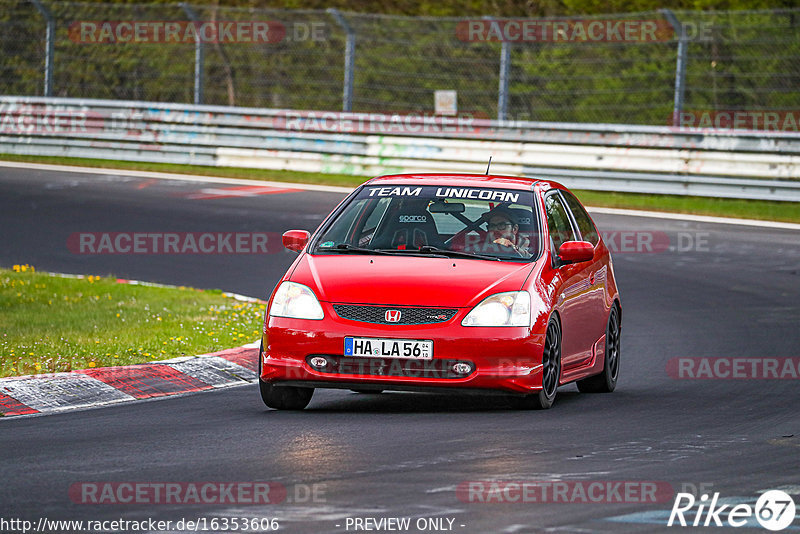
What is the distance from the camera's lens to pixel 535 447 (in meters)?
7.48

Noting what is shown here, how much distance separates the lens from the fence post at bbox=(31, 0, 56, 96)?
2705cm

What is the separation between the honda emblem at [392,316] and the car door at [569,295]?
1.17 m

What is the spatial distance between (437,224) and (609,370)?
175 centimetres

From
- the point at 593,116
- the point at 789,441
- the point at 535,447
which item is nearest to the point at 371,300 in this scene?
the point at 535,447

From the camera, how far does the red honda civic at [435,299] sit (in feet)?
27.8

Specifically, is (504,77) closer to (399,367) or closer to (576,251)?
(576,251)

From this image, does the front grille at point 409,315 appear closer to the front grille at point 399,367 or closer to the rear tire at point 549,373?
the front grille at point 399,367

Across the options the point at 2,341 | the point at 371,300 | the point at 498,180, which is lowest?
the point at 2,341

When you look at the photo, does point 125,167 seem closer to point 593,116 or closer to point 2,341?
point 593,116

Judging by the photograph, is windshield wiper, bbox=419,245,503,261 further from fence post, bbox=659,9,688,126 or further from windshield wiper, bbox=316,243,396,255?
fence post, bbox=659,9,688,126

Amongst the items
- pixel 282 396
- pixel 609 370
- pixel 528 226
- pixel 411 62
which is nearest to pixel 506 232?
pixel 528 226

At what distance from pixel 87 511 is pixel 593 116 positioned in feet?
79.5

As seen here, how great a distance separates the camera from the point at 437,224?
954cm

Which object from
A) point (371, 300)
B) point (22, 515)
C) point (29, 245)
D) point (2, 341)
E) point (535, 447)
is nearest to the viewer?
point (22, 515)
